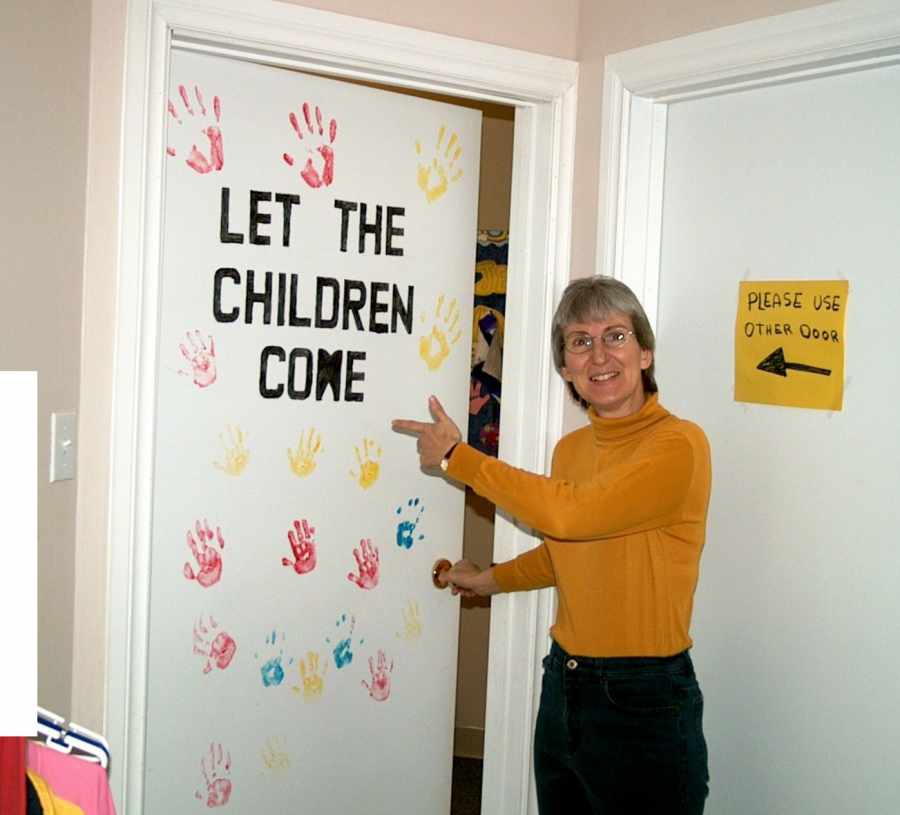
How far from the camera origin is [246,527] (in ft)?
7.01

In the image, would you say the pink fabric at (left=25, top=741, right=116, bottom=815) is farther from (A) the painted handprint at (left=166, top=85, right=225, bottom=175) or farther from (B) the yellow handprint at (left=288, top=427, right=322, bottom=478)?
(A) the painted handprint at (left=166, top=85, right=225, bottom=175)

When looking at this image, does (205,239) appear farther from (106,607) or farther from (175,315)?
(106,607)

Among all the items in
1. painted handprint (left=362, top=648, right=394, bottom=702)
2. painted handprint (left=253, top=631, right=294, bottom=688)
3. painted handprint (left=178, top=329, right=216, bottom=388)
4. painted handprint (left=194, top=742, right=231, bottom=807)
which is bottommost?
painted handprint (left=194, top=742, right=231, bottom=807)

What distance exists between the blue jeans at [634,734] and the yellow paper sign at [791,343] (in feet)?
1.61

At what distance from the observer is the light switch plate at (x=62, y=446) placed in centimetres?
169

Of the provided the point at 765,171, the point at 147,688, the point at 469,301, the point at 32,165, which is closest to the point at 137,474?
the point at 147,688

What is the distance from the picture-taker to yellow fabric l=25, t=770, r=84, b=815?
96 cm

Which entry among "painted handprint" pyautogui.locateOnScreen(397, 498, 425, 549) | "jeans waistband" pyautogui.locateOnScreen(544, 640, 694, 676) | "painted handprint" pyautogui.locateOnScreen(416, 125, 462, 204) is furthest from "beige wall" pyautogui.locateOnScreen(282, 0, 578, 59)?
"jeans waistband" pyautogui.locateOnScreen(544, 640, 694, 676)

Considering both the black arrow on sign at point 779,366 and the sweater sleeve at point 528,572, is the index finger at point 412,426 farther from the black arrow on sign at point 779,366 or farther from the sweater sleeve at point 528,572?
the black arrow on sign at point 779,366

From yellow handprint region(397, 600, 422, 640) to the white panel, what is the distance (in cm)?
62

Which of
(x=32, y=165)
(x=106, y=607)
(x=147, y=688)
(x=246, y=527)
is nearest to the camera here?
(x=32, y=165)

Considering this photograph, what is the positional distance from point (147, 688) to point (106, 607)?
0.75 ft

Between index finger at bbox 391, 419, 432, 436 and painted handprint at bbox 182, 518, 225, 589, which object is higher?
index finger at bbox 391, 419, 432, 436

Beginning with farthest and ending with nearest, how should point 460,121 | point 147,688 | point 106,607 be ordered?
point 460,121, point 147,688, point 106,607
